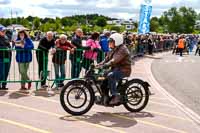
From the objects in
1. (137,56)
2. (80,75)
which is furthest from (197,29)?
(80,75)

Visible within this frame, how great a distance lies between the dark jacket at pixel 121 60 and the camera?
401 inches

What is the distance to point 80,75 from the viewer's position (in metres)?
15.9

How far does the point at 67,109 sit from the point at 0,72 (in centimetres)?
412

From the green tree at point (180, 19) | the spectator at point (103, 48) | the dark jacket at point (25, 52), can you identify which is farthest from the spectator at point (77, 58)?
the green tree at point (180, 19)

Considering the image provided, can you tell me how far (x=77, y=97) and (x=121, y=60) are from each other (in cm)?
118

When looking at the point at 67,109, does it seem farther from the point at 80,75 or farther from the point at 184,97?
the point at 80,75

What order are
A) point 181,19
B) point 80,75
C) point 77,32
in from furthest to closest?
point 181,19
point 80,75
point 77,32

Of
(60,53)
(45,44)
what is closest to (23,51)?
(45,44)

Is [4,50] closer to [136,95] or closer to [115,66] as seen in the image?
[115,66]

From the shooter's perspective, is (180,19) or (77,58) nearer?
(77,58)

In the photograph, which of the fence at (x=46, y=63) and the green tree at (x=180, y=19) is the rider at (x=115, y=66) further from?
the green tree at (x=180, y=19)

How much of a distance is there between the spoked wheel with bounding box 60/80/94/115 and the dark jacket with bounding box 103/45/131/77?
2.38 ft

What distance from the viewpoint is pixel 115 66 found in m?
10.3

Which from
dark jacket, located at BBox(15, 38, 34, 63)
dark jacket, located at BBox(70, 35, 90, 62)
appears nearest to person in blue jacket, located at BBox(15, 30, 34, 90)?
dark jacket, located at BBox(15, 38, 34, 63)
